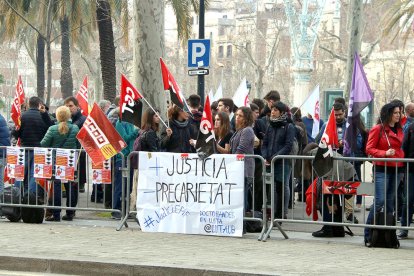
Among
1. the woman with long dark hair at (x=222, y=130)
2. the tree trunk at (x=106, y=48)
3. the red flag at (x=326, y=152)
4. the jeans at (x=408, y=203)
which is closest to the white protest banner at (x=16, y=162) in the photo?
the woman with long dark hair at (x=222, y=130)

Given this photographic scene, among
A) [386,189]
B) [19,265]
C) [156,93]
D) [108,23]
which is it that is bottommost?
[19,265]

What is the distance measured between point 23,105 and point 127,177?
19.2 feet

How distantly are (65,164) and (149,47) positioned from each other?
2.91 meters

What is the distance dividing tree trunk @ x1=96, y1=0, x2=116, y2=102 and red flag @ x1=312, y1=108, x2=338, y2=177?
50.7ft

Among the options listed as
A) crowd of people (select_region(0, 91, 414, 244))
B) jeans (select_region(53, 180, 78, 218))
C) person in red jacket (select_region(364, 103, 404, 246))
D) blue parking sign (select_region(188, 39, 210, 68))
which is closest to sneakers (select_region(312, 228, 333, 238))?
crowd of people (select_region(0, 91, 414, 244))

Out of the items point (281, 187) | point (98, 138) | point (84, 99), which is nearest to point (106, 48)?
point (84, 99)

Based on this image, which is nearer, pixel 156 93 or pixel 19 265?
pixel 19 265

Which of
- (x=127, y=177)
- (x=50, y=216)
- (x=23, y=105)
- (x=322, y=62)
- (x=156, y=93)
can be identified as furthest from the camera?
(x=322, y=62)

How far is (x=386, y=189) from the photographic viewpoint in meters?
12.9

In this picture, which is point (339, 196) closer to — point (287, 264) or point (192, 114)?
point (287, 264)

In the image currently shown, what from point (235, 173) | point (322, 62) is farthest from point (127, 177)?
point (322, 62)

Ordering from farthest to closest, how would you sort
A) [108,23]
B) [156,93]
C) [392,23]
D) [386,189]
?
1. [392,23]
2. [108,23]
3. [156,93]
4. [386,189]

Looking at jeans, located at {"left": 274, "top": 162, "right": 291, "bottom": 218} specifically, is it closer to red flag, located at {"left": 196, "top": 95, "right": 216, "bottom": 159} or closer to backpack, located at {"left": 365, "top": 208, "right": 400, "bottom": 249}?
red flag, located at {"left": 196, "top": 95, "right": 216, "bottom": 159}

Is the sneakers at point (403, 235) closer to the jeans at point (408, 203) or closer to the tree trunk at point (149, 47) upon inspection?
the jeans at point (408, 203)
